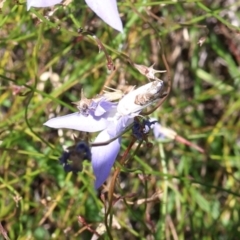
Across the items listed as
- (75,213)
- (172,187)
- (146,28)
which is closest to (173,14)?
(146,28)

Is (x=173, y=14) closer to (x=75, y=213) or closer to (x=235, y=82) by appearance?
(x=235, y=82)

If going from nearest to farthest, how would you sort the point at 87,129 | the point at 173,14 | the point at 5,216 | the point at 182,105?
the point at 87,129
the point at 5,216
the point at 182,105
the point at 173,14

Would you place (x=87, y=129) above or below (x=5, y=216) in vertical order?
above

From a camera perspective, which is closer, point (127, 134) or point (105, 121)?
point (105, 121)

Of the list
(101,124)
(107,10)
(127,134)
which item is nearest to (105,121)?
(101,124)

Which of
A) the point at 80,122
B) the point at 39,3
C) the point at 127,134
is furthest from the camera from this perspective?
the point at 127,134

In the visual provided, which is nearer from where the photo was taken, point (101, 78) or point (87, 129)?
point (87, 129)

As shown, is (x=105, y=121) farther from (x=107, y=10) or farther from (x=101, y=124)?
(x=107, y=10)

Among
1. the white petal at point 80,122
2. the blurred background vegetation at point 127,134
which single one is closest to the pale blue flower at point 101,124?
the white petal at point 80,122
